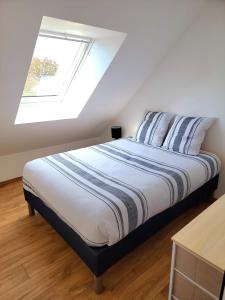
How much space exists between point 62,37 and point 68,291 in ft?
7.54

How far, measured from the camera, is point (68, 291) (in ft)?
5.12

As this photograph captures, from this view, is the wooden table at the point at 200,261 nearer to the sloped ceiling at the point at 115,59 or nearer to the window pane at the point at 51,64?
the sloped ceiling at the point at 115,59

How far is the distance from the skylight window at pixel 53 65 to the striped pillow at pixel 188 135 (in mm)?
1409

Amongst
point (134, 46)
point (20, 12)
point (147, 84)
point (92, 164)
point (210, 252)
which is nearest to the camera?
point (210, 252)

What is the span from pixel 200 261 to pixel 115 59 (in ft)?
6.70

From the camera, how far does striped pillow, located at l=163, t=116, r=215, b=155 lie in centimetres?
244

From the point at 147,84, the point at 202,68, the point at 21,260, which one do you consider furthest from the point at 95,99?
the point at 21,260

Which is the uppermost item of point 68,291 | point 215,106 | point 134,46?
point 134,46

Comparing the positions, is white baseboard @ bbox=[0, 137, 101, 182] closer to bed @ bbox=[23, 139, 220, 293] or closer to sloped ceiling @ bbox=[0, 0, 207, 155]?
sloped ceiling @ bbox=[0, 0, 207, 155]

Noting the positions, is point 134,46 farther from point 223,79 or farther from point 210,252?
point 210,252

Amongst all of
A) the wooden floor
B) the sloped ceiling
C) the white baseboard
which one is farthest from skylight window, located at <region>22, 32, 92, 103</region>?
the wooden floor

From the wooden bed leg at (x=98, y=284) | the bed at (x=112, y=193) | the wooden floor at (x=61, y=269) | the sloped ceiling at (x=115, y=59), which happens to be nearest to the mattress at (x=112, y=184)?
the bed at (x=112, y=193)

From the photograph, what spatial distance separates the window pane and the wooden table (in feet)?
7.28

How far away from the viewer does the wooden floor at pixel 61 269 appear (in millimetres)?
1554
